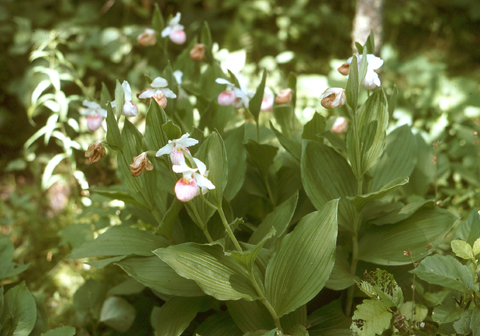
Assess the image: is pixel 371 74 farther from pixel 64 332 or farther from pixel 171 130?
pixel 64 332

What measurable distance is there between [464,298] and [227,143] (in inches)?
36.3

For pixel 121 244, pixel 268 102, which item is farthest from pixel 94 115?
pixel 268 102

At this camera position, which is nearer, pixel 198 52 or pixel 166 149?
pixel 166 149

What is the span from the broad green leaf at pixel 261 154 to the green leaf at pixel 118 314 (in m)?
0.77

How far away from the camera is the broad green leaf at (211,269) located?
1.05m

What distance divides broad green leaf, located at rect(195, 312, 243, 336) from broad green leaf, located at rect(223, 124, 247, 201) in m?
0.42

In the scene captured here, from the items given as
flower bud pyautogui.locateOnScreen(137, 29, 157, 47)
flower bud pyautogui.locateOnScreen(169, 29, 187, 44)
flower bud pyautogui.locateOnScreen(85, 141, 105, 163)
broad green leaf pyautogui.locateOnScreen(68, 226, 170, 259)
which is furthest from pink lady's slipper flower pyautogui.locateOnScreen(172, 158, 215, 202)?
flower bud pyautogui.locateOnScreen(137, 29, 157, 47)

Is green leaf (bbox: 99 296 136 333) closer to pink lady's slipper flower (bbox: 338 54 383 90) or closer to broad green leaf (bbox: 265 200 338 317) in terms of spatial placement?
broad green leaf (bbox: 265 200 338 317)

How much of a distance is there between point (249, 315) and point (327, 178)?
541 millimetres

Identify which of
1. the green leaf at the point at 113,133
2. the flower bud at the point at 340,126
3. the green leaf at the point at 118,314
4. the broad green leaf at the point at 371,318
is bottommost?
the green leaf at the point at 118,314

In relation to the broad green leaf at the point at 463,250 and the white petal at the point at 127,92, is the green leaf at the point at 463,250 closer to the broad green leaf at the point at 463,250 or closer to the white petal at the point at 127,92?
the broad green leaf at the point at 463,250

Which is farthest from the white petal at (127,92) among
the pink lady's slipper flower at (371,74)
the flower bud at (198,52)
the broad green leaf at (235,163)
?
the pink lady's slipper flower at (371,74)

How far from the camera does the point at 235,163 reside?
55.7 inches

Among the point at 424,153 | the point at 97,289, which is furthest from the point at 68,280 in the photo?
the point at 424,153
